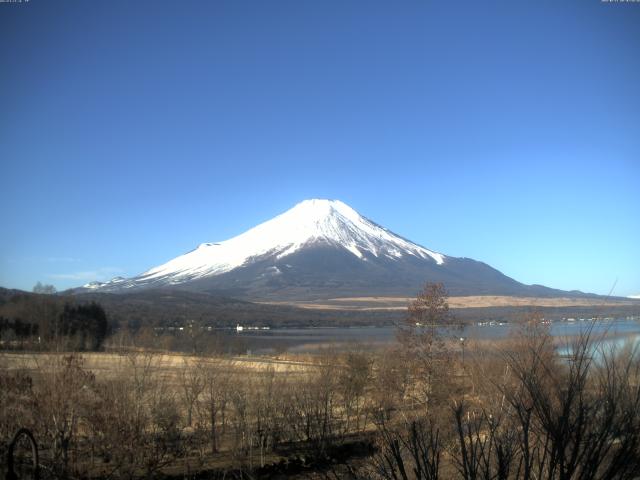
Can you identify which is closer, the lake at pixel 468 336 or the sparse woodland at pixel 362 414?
the sparse woodland at pixel 362 414

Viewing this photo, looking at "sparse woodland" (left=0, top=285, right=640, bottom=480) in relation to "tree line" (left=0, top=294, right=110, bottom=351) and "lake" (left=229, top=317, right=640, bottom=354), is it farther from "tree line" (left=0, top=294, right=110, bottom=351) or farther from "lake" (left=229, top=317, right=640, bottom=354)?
"tree line" (left=0, top=294, right=110, bottom=351)

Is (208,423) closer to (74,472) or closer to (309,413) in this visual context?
(309,413)

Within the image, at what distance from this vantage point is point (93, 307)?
2517 inches

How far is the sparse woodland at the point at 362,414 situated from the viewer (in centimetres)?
401

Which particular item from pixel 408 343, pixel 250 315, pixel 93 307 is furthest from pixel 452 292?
pixel 408 343

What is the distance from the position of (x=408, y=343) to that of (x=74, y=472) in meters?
14.3

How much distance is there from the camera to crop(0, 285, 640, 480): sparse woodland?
4.01m

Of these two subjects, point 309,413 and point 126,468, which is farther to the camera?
point 309,413

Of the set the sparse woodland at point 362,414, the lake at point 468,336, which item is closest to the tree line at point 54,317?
the lake at point 468,336

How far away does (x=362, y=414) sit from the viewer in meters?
26.2

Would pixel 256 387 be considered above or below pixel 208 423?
above

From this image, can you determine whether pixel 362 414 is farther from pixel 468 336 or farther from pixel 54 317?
pixel 54 317

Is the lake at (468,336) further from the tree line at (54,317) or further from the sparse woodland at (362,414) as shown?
the tree line at (54,317)

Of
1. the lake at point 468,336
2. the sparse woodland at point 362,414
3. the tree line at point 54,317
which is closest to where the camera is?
the sparse woodland at point 362,414
